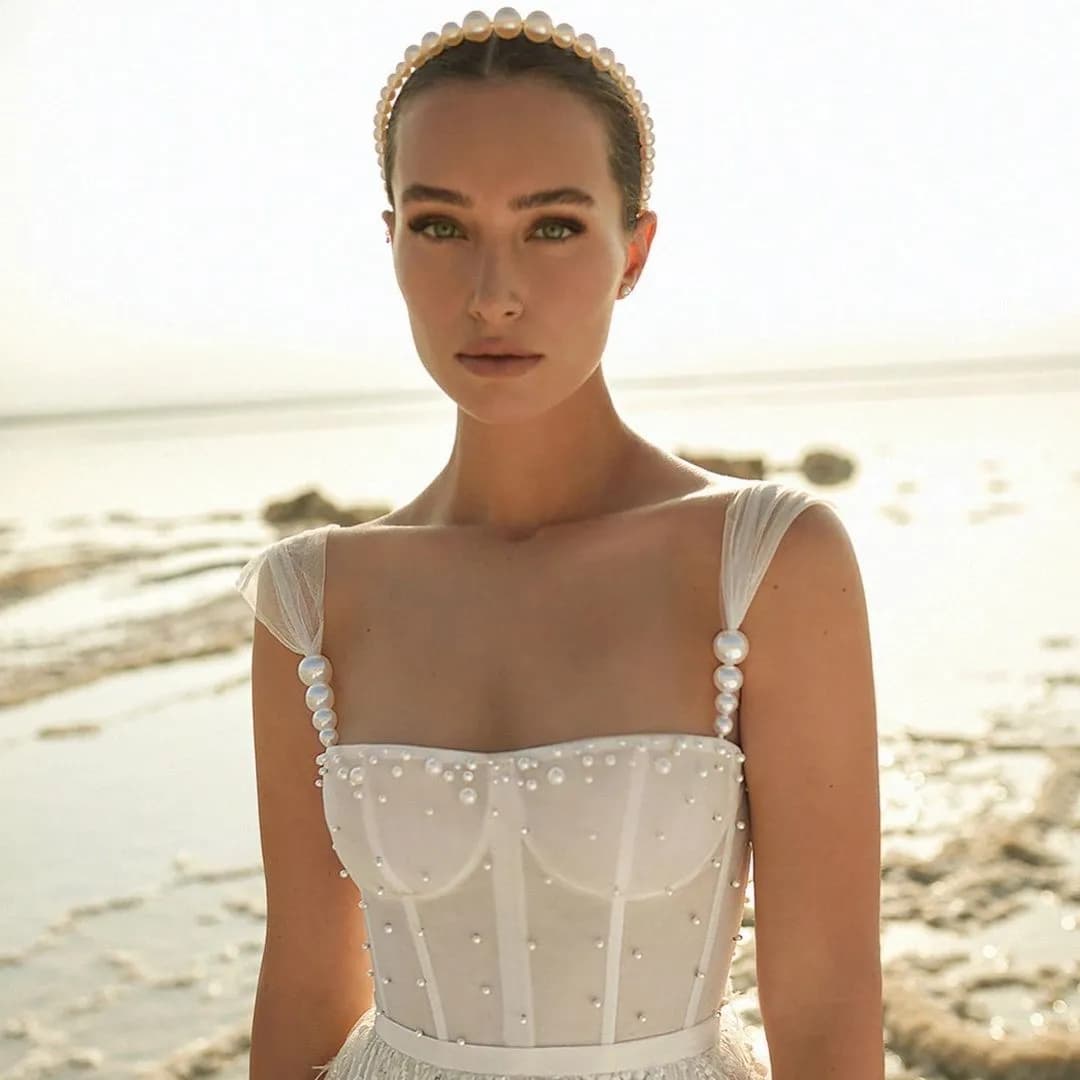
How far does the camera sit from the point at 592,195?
1908 millimetres

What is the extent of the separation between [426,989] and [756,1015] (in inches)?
103

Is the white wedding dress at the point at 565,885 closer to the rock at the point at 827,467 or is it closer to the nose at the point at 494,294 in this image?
the nose at the point at 494,294

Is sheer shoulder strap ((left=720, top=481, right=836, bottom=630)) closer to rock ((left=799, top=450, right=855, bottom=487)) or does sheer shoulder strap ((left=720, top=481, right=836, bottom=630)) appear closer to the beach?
the beach

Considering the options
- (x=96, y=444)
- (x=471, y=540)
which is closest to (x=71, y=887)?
(x=471, y=540)

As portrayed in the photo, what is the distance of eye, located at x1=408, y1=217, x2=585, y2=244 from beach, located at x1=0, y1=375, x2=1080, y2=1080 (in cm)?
235

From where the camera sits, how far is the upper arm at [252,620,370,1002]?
214 cm

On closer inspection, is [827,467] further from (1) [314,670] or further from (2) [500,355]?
(2) [500,355]

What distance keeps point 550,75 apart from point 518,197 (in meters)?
0.19

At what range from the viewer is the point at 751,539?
6.20 feet

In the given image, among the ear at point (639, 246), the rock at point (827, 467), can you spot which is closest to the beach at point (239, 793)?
the ear at point (639, 246)

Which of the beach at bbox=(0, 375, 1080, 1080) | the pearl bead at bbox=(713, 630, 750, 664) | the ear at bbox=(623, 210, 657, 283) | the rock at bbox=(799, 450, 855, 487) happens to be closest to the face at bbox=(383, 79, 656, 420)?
the ear at bbox=(623, 210, 657, 283)

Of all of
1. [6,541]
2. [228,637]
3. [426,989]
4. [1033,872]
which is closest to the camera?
[426,989]

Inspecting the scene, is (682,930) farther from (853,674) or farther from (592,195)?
(592,195)

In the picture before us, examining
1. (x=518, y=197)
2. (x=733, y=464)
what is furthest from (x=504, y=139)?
(x=733, y=464)
